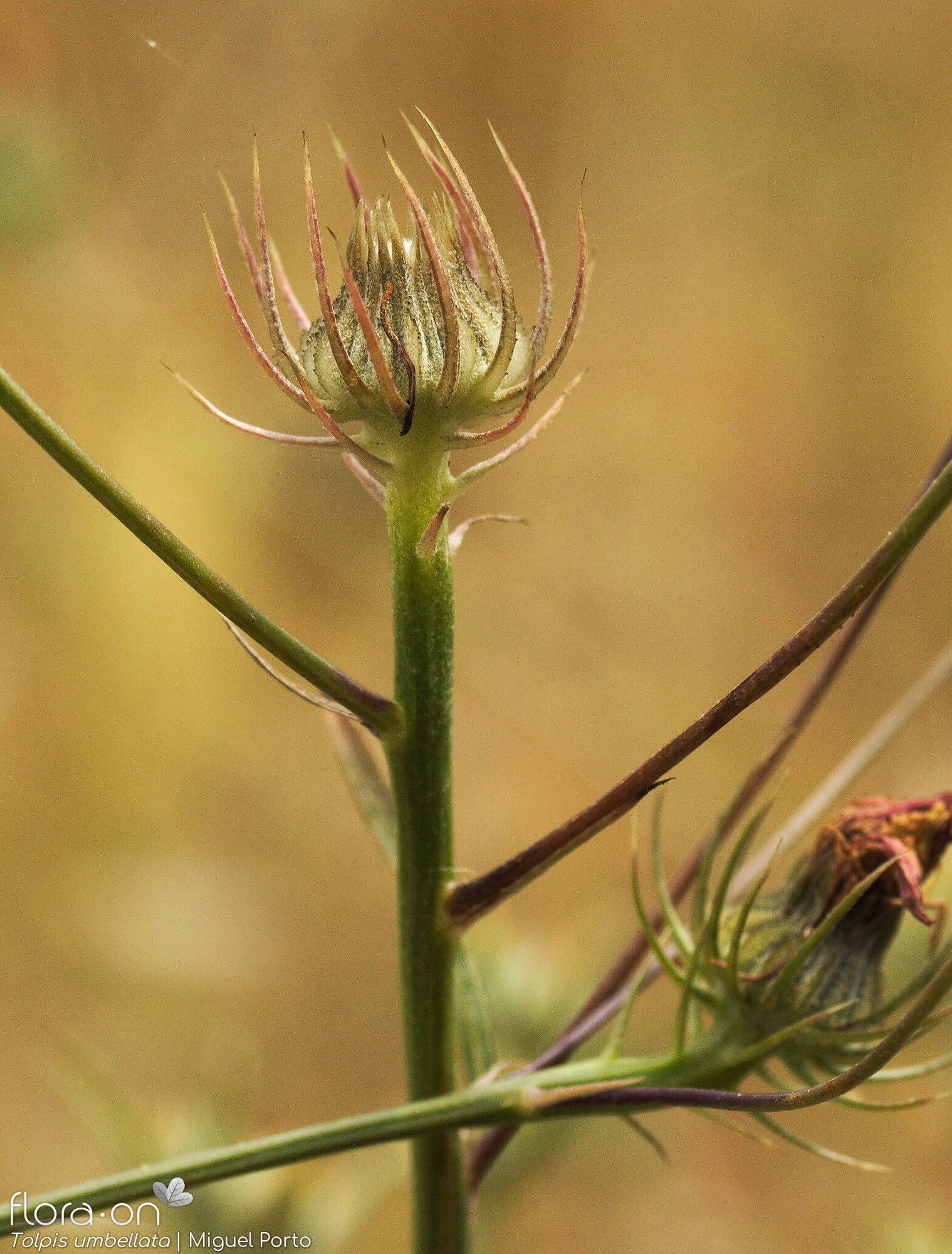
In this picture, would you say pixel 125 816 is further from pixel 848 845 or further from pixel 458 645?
pixel 848 845

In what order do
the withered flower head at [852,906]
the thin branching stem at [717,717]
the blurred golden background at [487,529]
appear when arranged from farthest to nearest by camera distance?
1. the blurred golden background at [487,529]
2. the withered flower head at [852,906]
3. the thin branching stem at [717,717]

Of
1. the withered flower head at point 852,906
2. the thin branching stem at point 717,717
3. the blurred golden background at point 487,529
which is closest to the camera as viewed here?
the thin branching stem at point 717,717

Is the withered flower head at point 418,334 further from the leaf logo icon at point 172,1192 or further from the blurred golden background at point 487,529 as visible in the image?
the blurred golden background at point 487,529

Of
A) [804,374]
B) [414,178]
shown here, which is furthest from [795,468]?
[414,178]

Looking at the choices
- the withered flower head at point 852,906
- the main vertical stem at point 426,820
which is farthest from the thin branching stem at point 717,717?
the withered flower head at point 852,906

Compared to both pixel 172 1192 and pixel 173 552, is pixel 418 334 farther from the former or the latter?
pixel 172 1192

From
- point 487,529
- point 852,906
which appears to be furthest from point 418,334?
point 487,529
